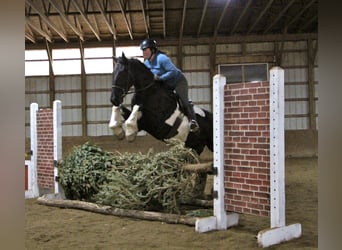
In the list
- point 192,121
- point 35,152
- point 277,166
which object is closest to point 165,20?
point 35,152

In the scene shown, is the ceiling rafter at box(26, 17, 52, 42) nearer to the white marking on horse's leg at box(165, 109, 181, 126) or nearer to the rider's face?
the rider's face

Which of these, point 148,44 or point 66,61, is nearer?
point 148,44

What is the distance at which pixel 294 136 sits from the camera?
12367mm

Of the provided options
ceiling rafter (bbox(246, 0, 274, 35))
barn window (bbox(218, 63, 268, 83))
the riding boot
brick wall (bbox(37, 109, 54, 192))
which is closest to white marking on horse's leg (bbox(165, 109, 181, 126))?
the riding boot

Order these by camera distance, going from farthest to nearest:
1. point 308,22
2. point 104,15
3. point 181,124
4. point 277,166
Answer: point 308,22 → point 104,15 → point 181,124 → point 277,166

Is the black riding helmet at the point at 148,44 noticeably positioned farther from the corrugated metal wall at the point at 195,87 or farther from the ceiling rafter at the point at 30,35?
the ceiling rafter at the point at 30,35

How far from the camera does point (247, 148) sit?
11.7ft

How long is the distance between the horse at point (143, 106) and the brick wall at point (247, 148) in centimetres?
136

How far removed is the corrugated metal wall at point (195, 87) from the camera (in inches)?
509

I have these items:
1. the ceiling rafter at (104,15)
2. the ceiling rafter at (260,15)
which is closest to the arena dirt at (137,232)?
the ceiling rafter at (104,15)

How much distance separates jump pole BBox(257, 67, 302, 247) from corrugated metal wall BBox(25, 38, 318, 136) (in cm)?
968

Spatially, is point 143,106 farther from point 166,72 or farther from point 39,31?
point 39,31

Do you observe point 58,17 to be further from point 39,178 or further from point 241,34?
point 39,178

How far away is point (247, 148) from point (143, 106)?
181 cm
